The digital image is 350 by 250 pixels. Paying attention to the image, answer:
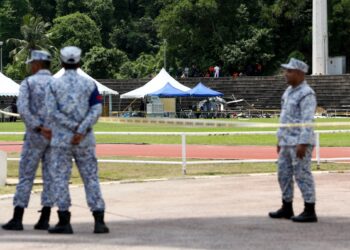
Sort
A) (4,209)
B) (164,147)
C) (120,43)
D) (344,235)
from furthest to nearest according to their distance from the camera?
1. (120,43)
2. (164,147)
3. (4,209)
4. (344,235)

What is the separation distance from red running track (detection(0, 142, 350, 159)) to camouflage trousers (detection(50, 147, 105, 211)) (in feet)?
38.7

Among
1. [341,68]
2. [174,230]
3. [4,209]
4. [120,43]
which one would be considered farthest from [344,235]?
[120,43]

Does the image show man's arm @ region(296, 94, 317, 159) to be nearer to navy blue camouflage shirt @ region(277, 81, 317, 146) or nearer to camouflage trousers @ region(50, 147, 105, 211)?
navy blue camouflage shirt @ region(277, 81, 317, 146)

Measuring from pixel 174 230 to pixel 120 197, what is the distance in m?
3.43

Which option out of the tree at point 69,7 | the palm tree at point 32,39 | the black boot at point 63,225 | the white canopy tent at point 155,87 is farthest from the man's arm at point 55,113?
the tree at point 69,7

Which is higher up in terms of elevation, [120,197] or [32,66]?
[32,66]

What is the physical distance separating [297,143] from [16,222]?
3044 mm

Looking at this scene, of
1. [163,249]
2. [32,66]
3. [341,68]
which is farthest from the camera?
[341,68]

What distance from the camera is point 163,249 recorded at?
853 centimetres

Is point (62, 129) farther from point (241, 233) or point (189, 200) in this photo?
point (189, 200)

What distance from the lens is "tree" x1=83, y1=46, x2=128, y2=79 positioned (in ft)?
276

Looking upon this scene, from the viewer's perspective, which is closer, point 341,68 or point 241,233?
point 241,233

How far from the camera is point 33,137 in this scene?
9.84m

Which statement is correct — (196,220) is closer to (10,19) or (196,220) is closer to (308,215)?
(308,215)
